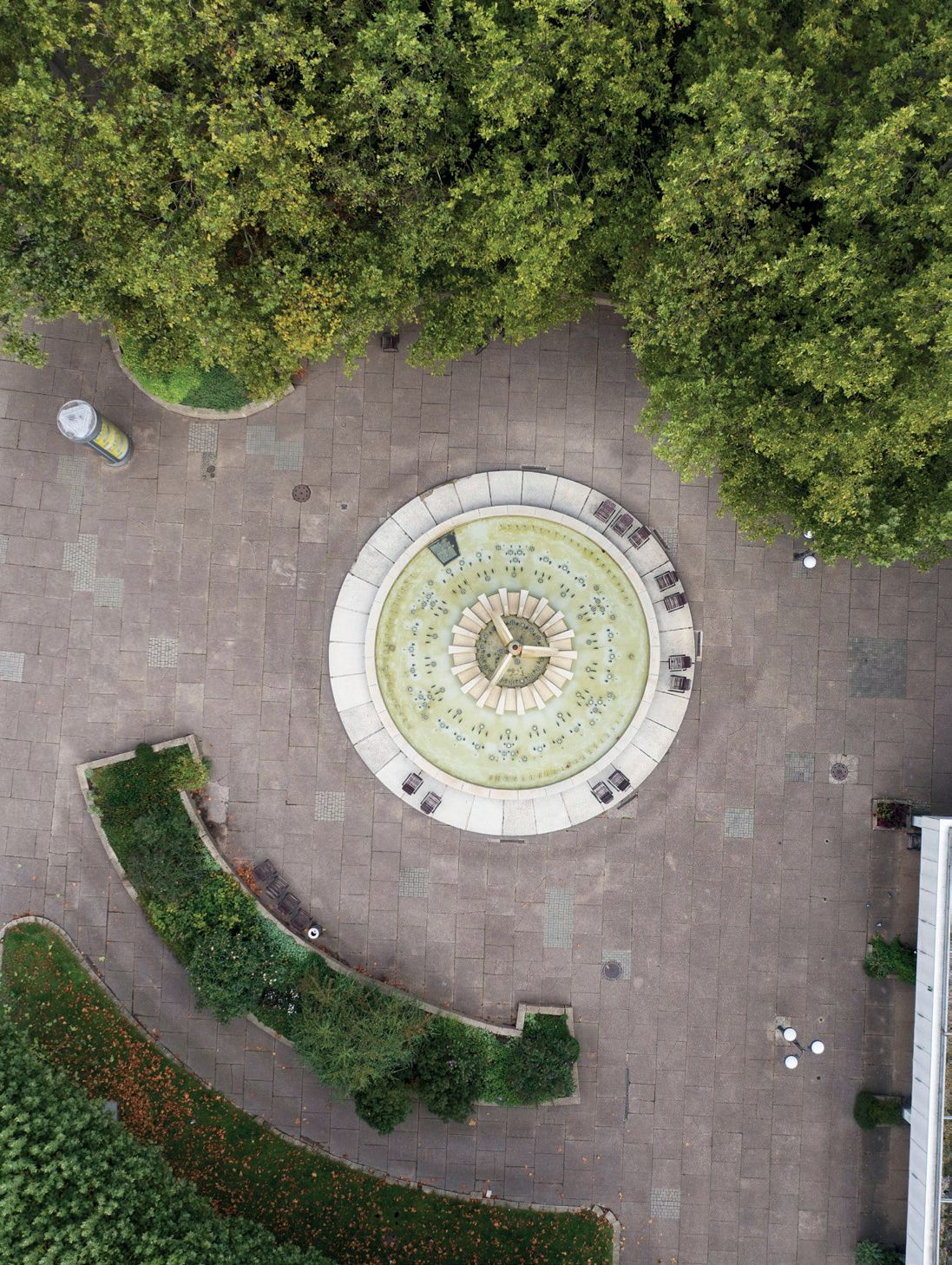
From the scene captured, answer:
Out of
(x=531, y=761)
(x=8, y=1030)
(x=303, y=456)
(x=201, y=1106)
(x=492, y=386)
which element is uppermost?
(x=492, y=386)

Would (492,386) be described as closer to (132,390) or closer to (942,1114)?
(132,390)

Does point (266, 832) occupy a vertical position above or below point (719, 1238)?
above

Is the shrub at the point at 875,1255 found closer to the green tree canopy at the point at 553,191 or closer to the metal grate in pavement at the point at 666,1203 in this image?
the metal grate in pavement at the point at 666,1203

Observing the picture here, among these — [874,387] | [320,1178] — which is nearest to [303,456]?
[874,387]

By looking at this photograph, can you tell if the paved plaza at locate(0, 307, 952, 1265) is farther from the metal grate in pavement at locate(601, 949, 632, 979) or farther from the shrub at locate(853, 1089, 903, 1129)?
the shrub at locate(853, 1089, 903, 1129)

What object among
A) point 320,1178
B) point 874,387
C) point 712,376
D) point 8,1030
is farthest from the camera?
point 320,1178

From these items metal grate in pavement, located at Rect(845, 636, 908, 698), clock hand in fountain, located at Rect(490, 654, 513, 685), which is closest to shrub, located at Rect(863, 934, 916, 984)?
metal grate in pavement, located at Rect(845, 636, 908, 698)
